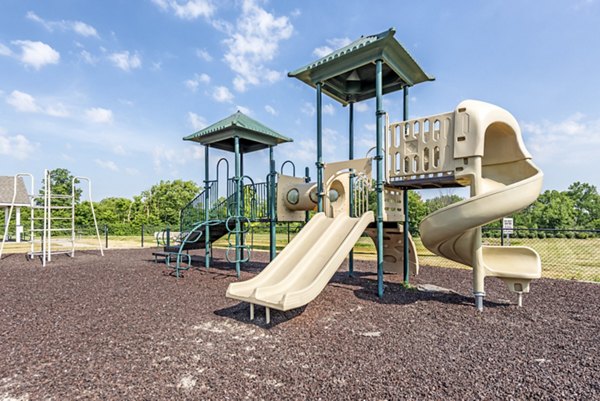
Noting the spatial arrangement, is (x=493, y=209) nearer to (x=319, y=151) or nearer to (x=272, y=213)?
(x=319, y=151)

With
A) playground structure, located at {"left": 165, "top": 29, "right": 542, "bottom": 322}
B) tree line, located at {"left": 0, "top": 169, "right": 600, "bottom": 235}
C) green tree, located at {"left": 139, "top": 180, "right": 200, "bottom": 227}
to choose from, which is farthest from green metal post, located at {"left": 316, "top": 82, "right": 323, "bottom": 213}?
green tree, located at {"left": 139, "top": 180, "right": 200, "bottom": 227}

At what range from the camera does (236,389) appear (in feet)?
9.01

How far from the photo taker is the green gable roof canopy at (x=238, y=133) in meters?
8.82

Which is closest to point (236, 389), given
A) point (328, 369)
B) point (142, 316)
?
point (328, 369)

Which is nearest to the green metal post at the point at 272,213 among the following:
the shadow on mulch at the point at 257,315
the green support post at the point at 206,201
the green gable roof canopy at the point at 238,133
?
the green gable roof canopy at the point at 238,133

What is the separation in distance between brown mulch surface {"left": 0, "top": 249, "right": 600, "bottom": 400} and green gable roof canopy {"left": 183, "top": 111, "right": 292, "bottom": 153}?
436cm

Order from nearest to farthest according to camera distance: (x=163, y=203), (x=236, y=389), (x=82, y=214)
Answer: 1. (x=236, y=389)
2. (x=82, y=214)
3. (x=163, y=203)

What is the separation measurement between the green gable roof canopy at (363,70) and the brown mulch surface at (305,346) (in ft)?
14.5

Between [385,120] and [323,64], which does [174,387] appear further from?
[323,64]

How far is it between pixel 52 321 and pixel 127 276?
3791mm

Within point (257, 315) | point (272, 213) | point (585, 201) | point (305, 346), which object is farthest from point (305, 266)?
point (585, 201)

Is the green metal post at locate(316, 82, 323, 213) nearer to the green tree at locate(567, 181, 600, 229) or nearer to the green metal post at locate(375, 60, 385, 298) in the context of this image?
the green metal post at locate(375, 60, 385, 298)

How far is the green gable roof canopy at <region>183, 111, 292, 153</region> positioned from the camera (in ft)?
28.9

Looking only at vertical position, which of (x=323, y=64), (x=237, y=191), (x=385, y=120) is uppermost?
(x=323, y=64)
